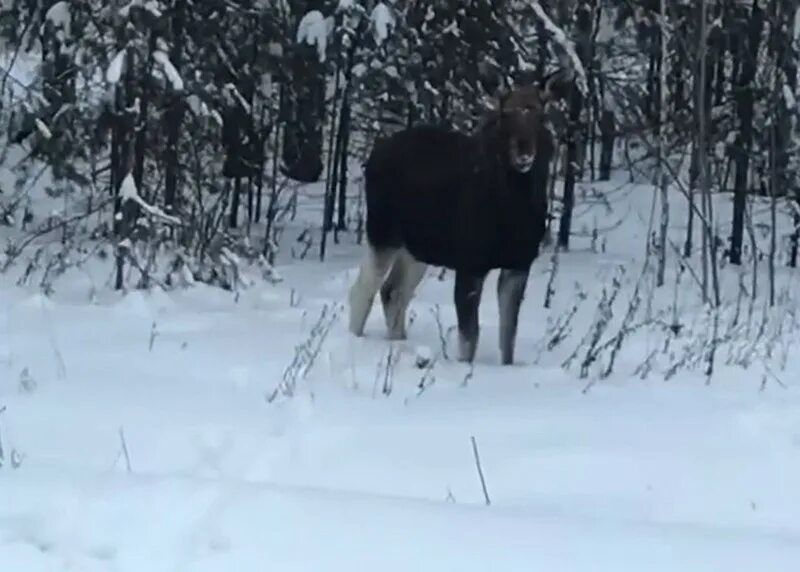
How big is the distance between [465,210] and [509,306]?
27.5 inches

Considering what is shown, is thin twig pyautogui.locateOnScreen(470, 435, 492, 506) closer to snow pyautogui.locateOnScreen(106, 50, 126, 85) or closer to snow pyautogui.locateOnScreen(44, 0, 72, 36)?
snow pyautogui.locateOnScreen(106, 50, 126, 85)

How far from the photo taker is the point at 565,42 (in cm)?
1519

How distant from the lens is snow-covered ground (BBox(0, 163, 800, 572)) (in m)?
4.92

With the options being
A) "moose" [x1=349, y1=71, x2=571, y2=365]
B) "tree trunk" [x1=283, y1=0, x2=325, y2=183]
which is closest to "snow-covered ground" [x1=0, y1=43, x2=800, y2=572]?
"moose" [x1=349, y1=71, x2=571, y2=365]

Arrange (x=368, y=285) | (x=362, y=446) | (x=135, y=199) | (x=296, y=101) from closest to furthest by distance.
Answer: (x=362, y=446) → (x=368, y=285) → (x=135, y=199) → (x=296, y=101)

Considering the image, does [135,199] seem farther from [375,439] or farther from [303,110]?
[303,110]

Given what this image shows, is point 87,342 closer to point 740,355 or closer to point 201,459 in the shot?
point 201,459

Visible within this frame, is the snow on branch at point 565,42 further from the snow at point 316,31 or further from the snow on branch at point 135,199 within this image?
the snow on branch at point 135,199

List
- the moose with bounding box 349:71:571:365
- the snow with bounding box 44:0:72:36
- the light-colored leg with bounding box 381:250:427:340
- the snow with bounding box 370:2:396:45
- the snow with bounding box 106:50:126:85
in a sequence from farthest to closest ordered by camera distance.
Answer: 1. the snow with bounding box 370:2:396:45
2. the snow with bounding box 44:0:72:36
3. the snow with bounding box 106:50:126:85
4. the light-colored leg with bounding box 381:250:427:340
5. the moose with bounding box 349:71:571:365

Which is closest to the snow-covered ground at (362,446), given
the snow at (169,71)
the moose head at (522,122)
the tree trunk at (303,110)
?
the moose head at (522,122)

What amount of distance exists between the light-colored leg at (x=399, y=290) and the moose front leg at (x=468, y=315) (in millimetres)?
901

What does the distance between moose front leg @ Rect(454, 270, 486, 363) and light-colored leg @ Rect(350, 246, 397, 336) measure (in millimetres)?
1028

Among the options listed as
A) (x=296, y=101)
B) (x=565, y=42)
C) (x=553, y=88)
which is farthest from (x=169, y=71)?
(x=296, y=101)

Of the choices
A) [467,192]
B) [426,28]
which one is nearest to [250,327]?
[467,192]
